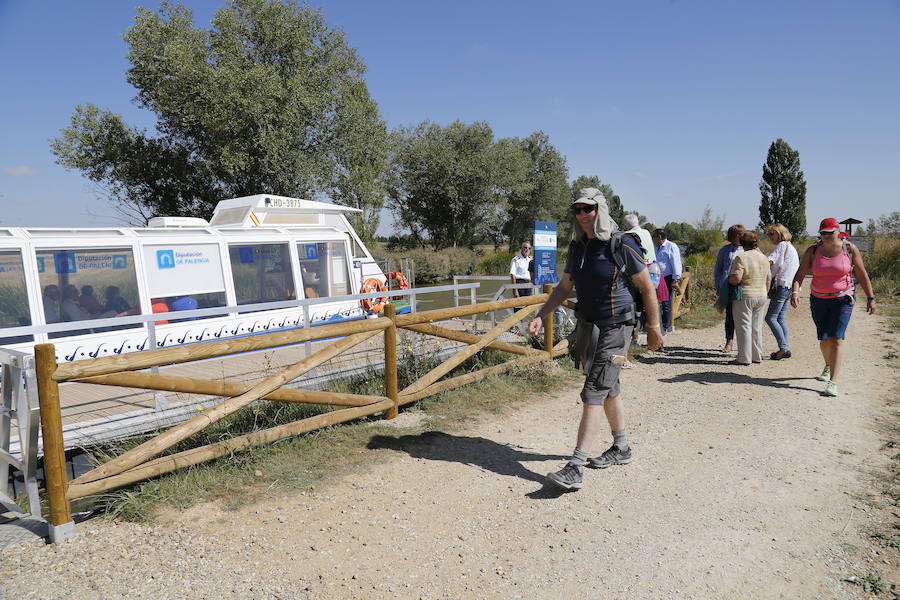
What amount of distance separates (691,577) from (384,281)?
9.53 m

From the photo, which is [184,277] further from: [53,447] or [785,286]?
[785,286]

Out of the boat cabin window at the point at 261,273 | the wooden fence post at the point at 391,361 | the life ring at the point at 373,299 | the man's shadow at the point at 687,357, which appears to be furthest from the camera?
the life ring at the point at 373,299

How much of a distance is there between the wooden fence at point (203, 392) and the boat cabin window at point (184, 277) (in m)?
3.79

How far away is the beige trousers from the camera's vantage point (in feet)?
25.0

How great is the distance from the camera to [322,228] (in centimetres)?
1070

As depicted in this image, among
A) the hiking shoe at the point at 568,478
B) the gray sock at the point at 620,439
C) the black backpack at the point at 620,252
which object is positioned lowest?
the hiking shoe at the point at 568,478

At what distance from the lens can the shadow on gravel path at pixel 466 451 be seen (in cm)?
460

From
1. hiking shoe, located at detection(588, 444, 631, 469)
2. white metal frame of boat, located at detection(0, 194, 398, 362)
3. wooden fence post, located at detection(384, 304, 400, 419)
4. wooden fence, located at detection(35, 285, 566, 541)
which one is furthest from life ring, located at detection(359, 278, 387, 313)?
hiking shoe, located at detection(588, 444, 631, 469)

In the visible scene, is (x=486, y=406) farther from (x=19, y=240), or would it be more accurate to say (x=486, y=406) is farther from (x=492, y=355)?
(x=19, y=240)

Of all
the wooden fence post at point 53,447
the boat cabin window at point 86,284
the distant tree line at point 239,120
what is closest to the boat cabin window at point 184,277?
the boat cabin window at point 86,284

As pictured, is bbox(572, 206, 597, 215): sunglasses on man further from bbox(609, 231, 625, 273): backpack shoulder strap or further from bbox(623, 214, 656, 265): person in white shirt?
bbox(623, 214, 656, 265): person in white shirt

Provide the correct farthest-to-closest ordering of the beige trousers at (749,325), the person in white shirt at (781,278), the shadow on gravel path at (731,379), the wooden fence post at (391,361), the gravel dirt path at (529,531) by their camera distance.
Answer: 1. the person in white shirt at (781,278)
2. the beige trousers at (749,325)
3. the shadow on gravel path at (731,379)
4. the wooden fence post at (391,361)
5. the gravel dirt path at (529,531)

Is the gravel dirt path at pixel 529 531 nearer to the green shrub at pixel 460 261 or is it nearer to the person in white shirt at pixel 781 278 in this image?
the person in white shirt at pixel 781 278

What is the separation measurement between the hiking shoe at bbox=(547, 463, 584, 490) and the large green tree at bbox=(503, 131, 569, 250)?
4485 cm
